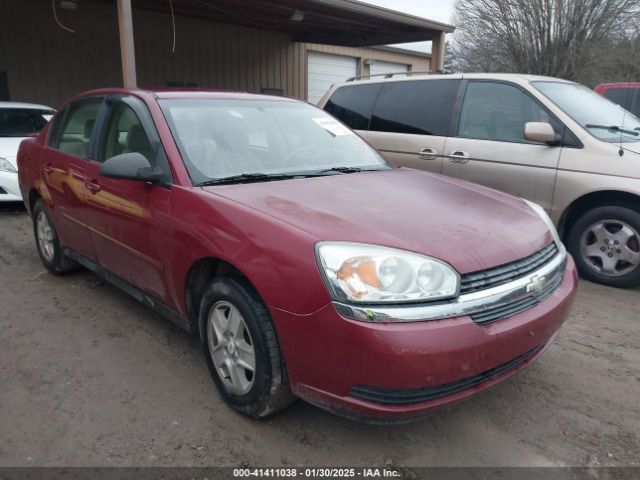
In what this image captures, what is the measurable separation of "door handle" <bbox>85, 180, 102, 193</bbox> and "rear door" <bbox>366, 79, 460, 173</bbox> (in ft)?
10.4

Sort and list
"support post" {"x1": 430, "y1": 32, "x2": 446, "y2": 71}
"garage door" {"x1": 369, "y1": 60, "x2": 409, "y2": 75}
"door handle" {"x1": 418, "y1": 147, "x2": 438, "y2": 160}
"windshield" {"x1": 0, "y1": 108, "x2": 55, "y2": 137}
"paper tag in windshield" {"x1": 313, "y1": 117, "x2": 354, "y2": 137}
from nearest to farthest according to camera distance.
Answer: "paper tag in windshield" {"x1": 313, "y1": 117, "x2": 354, "y2": 137}, "door handle" {"x1": 418, "y1": 147, "x2": 438, "y2": 160}, "windshield" {"x1": 0, "y1": 108, "x2": 55, "y2": 137}, "support post" {"x1": 430, "y1": 32, "x2": 446, "y2": 71}, "garage door" {"x1": 369, "y1": 60, "x2": 409, "y2": 75}

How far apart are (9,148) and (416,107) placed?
538cm

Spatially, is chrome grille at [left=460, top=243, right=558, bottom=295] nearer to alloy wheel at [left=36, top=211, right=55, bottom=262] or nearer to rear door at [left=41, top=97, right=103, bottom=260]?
rear door at [left=41, top=97, right=103, bottom=260]

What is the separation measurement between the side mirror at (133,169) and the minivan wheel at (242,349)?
2.32 ft

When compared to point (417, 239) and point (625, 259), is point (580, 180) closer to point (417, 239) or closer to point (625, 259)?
point (625, 259)

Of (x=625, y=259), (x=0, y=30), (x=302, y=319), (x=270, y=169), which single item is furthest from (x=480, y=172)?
(x=0, y=30)

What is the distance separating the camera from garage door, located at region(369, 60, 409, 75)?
16.6 meters

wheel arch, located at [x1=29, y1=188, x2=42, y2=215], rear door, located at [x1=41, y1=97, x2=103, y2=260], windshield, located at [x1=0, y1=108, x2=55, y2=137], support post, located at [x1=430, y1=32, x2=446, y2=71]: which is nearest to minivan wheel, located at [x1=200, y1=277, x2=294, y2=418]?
rear door, located at [x1=41, y1=97, x2=103, y2=260]

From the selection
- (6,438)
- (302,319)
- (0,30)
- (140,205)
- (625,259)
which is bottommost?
(6,438)

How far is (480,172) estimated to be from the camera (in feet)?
16.2

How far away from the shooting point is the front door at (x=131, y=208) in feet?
9.22

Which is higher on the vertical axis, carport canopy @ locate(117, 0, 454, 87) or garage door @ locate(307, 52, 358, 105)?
carport canopy @ locate(117, 0, 454, 87)

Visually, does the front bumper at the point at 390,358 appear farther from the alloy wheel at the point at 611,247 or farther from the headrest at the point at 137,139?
the alloy wheel at the point at 611,247

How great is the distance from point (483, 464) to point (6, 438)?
212cm
